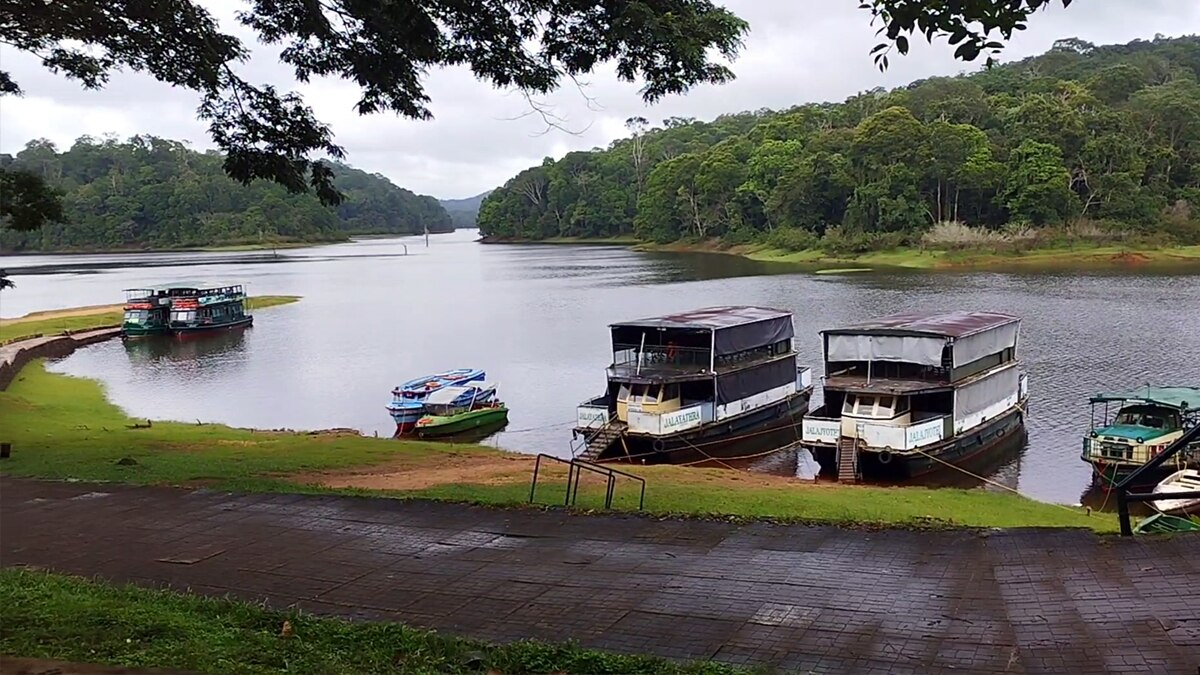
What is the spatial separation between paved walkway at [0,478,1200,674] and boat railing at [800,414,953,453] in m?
14.4

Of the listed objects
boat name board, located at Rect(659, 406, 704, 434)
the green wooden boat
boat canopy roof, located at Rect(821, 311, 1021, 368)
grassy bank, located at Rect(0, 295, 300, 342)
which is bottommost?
boat name board, located at Rect(659, 406, 704, 434)

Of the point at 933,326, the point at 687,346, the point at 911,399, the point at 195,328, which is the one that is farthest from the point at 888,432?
the point at 195,328

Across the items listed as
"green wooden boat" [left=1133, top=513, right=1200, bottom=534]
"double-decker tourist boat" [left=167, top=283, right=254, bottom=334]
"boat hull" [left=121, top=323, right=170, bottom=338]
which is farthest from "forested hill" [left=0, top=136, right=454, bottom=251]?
"green wooden boat" [left=1133, top=513, right=1200, bottom=534]

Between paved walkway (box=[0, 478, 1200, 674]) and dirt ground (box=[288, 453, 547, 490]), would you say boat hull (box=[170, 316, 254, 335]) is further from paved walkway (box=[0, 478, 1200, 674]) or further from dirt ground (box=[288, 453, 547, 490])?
paved walkway (box=[0, 478, 1200, 674])

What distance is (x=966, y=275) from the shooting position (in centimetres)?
7831

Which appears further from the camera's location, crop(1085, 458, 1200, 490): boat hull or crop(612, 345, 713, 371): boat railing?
crop(612, 345, 713, 371): boat railing

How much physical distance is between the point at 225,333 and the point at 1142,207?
269 feet

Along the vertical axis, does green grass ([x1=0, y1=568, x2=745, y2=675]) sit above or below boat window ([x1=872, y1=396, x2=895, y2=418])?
above

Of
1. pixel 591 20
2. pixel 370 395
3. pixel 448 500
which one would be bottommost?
pixel 370 395

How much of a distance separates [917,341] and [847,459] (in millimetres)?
4203

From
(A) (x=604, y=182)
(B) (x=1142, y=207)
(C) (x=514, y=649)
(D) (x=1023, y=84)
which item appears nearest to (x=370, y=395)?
(C) (x=514, y=649)

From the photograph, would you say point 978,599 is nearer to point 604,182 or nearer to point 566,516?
point 566,516

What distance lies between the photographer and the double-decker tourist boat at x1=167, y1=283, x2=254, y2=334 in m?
61.8

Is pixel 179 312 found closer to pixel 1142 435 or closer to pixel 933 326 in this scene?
pixel 933 326
